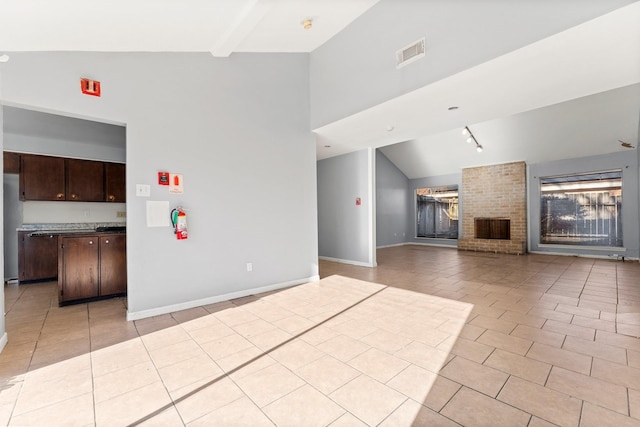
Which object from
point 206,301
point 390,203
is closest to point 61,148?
point 206,301

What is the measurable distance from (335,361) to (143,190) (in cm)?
271

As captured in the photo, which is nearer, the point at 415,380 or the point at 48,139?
the point at 415,380

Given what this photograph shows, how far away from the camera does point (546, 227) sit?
787 cm

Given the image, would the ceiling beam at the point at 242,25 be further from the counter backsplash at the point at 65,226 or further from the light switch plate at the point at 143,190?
the counter backsplash at the point at 65,226

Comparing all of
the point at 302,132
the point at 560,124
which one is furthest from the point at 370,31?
the point at 560,124

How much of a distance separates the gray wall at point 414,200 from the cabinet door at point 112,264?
29.3 feet

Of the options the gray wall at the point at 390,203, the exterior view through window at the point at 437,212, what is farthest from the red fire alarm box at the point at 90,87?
the exterior view through window at the point at 437,212

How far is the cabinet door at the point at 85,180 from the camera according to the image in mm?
4977

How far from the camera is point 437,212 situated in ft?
34.3

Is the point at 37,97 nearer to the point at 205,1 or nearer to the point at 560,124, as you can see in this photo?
Answer: the point at 205,1

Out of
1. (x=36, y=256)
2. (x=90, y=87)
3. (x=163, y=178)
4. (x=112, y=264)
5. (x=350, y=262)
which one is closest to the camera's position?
(x=90, y=87)

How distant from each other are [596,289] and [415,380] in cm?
404

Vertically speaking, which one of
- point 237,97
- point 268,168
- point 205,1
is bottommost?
point 268,168

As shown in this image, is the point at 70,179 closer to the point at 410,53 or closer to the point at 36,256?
the point at 36,256
